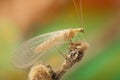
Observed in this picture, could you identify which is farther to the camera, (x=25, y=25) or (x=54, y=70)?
(x=25, y=25)

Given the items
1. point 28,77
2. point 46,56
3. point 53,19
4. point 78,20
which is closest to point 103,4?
point 78,20

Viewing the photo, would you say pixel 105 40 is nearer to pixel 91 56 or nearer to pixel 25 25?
pixel 91 56

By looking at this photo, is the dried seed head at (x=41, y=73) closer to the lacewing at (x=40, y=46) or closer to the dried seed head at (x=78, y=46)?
the lacewing at (x=40, y=46)

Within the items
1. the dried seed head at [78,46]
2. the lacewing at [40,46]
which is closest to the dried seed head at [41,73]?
the lacewing at [40,46]

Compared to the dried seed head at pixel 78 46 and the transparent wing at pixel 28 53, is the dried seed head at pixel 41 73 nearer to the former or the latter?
the transparent wing at pixel 28 53

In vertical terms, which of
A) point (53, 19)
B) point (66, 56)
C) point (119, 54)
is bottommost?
point (119, 54)

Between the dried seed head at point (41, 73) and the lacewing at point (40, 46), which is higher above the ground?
the lacewing at point (40, 46)

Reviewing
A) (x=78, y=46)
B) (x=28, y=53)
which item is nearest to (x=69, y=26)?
(x=78, y=46)
